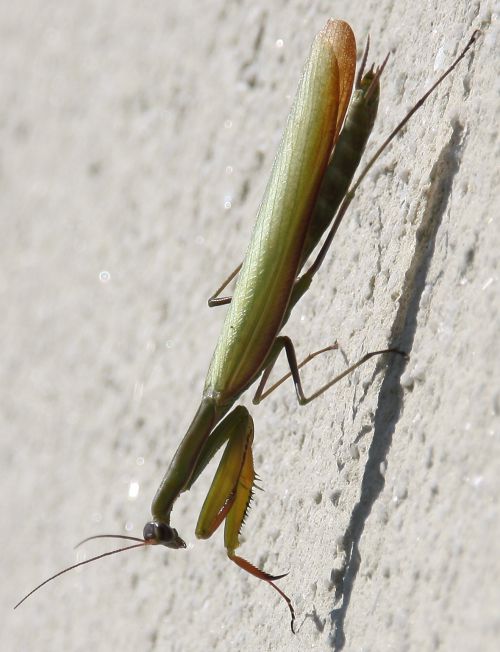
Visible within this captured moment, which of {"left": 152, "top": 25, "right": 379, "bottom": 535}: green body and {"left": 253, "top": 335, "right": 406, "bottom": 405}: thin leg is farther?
{"left": 253, "top": 335, "right": 406, "bottom": 405}: thin leg

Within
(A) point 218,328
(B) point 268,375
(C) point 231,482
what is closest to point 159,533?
(C) point 231,482

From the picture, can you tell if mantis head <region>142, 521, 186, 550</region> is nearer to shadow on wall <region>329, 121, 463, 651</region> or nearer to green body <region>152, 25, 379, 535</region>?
green body <region>152, 25, 379, 535</region>

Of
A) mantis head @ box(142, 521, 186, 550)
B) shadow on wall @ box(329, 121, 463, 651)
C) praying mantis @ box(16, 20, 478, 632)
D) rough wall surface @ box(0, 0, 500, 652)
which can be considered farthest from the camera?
mantis head @ box(142, 521, 186, 550)

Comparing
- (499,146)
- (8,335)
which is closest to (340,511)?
(499,146)

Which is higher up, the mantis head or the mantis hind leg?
the mantis hind leg

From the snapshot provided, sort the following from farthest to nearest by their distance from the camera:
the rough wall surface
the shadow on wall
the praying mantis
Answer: the praying mantis
the shadow on wall
the rough wall surface

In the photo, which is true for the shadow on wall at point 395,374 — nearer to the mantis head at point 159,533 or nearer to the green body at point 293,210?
the green body at point 293,210

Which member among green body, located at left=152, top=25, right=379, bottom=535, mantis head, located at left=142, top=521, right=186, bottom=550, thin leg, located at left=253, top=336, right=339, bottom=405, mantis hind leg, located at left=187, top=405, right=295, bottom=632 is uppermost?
green body, located at left=152, top=25, right=379, bottom=535

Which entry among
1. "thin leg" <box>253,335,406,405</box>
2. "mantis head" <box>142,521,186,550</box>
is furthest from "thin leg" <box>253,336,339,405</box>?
"mantis head" <box>142,521,186,550</box>

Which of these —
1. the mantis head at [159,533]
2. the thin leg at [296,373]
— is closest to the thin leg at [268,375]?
the thin leg at [296,373]
